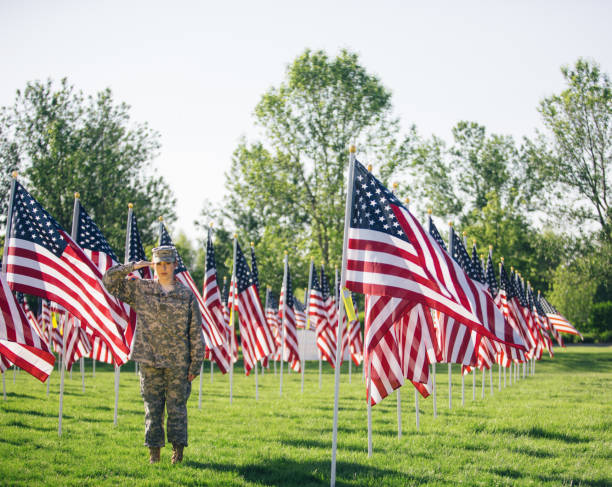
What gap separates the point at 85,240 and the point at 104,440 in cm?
368

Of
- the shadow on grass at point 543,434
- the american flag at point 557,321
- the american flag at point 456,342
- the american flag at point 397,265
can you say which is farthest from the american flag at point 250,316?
the american flag at point 557,321

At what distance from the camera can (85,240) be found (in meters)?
10.9

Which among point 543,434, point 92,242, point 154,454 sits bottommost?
point 543,434

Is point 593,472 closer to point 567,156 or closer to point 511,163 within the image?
point 567,156

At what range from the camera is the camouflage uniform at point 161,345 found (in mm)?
6883

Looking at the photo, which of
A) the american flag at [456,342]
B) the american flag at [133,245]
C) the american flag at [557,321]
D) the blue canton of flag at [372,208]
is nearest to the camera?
the blue canton of flag at [372,208]

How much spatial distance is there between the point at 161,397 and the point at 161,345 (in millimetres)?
642

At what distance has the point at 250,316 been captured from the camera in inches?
596

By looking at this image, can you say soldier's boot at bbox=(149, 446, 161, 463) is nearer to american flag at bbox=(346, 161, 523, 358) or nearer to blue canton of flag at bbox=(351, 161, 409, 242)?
american flag at bbox=(346, 161, 523, 358)

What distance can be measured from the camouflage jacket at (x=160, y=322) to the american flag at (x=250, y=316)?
25.5 feet

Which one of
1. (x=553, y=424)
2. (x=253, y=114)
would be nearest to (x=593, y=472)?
(x=553, y=424)

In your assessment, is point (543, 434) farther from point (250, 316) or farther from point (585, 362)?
point (585, 362)

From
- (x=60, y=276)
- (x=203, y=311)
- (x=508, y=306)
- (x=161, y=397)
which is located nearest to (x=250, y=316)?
(x=203, y=311)

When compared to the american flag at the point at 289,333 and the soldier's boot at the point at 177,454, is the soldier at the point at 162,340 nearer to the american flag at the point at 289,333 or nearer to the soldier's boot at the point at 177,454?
the soldier's boot at the point at 177,454
